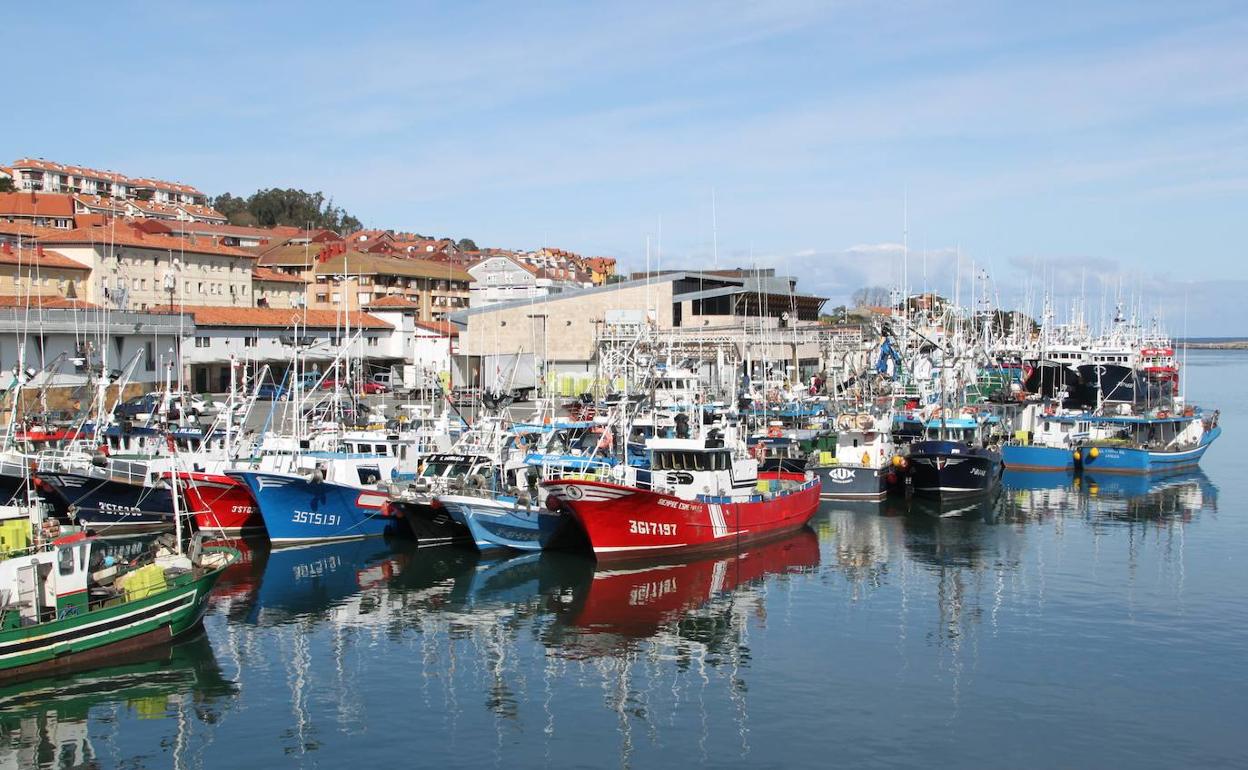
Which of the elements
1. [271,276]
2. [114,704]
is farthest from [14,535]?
[271,276]

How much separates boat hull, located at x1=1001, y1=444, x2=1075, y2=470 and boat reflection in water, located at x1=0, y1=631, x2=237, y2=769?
146 feet

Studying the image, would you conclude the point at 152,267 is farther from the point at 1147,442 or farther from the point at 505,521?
the point at 1147,442

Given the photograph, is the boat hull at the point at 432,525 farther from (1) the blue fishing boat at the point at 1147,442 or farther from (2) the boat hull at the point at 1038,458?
(1) the blue fishing boat at the point at 1147,442

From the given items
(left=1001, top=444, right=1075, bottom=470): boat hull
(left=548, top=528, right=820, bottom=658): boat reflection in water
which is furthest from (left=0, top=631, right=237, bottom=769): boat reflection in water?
(left=1001, top=444, right=1075, bottom=470): boat hull

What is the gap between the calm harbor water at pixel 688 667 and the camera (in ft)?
66.5

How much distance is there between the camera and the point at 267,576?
32.7 m

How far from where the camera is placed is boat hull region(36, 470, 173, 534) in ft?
122

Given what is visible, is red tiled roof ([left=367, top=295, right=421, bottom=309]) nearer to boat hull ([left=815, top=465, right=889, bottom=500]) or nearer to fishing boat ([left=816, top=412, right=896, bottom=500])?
fishing boat ([left=816, top=412, right=896, bottom=500])

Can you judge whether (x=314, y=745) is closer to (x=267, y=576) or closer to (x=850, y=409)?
(x=267, y=576)

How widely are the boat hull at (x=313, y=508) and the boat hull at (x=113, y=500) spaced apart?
2782mm

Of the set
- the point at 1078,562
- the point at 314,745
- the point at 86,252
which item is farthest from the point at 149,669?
the point at 86,252

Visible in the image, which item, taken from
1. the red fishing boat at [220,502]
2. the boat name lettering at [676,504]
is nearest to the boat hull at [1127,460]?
the boat name lettering at [676,504]

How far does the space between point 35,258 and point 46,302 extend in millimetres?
4957

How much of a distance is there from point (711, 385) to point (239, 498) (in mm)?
28709
